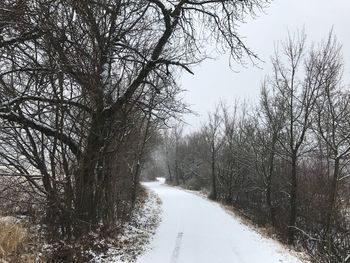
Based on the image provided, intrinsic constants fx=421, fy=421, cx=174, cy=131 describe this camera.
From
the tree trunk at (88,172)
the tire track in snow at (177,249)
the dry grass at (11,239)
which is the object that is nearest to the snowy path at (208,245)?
the tire track in snow at (177,249)

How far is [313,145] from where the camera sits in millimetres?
24078

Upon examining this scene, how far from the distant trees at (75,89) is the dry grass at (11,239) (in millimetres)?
917

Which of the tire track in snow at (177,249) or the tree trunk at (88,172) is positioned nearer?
the tree trunk at (88,172)

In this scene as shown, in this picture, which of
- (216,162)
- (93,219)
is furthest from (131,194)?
(216,162)

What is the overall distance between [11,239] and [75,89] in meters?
3.71

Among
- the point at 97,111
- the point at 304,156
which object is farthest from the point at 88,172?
the point at 304,156

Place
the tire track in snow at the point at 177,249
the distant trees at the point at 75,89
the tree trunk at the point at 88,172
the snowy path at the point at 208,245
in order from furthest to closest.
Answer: the snowy path at the point at 208,245, the tire track in snow at the point at 177,249, the tree trunk at the point at 88,172, the distant trees at the point at 75,89

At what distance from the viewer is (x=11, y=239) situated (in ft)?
28.7

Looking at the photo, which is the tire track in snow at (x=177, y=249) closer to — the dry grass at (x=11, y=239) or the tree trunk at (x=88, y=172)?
the tree trunk at (x=88, y=172)

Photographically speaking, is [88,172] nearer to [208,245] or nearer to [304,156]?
[208,245]

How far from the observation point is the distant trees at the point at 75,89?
786 cm

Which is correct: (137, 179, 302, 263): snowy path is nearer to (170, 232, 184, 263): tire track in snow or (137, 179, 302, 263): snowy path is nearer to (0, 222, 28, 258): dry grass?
(170, 232, 184, 263): tire track in snow

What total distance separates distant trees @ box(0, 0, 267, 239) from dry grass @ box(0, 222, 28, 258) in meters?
0.92

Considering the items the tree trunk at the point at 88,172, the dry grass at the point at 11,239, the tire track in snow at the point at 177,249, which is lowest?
the tire track in snow at the point at 177,249
